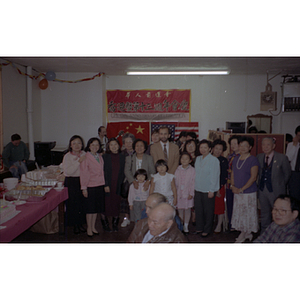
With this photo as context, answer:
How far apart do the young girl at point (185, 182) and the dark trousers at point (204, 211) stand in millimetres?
81

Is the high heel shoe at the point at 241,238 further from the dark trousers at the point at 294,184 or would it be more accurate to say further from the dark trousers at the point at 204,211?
the dark trousers at the point at 294,184

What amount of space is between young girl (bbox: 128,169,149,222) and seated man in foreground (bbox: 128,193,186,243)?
2.58 ft

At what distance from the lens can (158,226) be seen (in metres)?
2.15

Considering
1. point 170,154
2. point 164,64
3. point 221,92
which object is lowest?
point 170,154

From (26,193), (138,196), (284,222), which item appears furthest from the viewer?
(138,196)

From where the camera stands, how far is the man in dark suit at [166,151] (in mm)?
3168

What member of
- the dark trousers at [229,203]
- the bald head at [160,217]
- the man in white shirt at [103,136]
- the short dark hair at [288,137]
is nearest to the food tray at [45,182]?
the man in white shirt at [103,136]

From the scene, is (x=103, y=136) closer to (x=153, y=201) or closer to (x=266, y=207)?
(x=153, y=201)

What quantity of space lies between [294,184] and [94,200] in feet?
8.21

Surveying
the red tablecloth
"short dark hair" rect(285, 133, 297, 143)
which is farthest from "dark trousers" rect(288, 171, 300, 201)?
the red tablecloth

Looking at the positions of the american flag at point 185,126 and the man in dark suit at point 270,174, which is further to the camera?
the american flag at point 185,126

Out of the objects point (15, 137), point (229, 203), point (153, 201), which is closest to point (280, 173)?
point (229, 203)

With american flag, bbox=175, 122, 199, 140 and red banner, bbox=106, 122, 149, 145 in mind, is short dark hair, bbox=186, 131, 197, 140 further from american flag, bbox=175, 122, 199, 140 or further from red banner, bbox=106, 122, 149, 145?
red banner, bbox=106, 122, 149, 145

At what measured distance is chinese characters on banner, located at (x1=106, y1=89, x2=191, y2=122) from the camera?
10.3 feet
